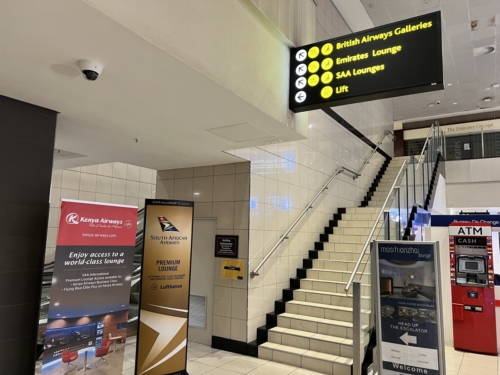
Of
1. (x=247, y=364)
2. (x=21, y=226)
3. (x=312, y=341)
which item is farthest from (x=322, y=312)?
(x=21, y=226)

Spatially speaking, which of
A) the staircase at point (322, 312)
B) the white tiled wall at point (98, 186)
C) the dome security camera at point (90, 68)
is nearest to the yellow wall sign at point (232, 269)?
the staircase at point (322, 312)

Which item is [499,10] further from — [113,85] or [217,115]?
[113,85]

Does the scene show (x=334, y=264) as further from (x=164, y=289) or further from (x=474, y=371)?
(x=164, y=289)

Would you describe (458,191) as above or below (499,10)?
below

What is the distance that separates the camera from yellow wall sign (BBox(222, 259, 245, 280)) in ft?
18.4

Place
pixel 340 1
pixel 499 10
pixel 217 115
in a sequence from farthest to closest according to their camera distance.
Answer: pixel 340 1 < pixel 499 10 < pixel 217 115

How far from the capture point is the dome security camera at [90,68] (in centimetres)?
258

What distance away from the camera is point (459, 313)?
5.90 metres

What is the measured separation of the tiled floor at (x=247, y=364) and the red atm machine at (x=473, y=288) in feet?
0.83

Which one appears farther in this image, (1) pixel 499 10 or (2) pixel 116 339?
(1) pixel 499 10

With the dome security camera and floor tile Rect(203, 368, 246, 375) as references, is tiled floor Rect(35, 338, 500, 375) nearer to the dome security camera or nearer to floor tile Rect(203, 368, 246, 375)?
floor tile Rect(203, 368, 246, 375)

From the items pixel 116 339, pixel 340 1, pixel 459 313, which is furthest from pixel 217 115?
pixel 340 1

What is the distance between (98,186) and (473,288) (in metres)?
7.76

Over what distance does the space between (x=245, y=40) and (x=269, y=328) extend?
4.17 meters
